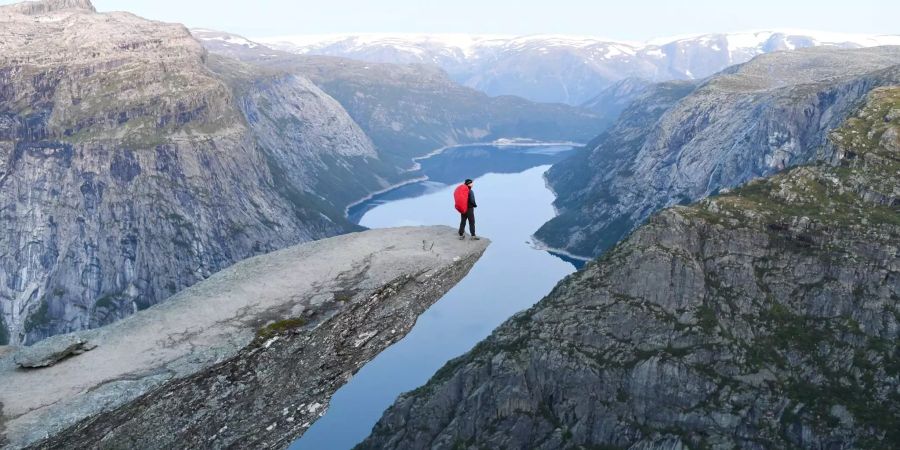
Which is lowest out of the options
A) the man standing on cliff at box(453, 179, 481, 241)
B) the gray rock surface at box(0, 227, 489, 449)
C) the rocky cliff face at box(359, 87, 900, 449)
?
the rocky cliff face at box(359, 87, 900, 449)

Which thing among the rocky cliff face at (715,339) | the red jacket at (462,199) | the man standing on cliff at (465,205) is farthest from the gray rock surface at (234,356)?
the rocky cliff face at (715,339)

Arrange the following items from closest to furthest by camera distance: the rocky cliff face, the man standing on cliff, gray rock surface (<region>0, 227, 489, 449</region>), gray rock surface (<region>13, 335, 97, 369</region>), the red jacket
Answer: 1. gray rock surface (<region>0, 227, 489, 449</region>)
2. gray rock surface (<region>13, 335, 97, 369</region>)
3. the man standing on cliff
4. the red jacket
5. the rocky cliff face

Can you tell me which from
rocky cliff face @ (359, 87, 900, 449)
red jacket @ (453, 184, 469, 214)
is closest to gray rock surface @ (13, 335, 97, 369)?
red jacket @ (453, 184, 469, 214)

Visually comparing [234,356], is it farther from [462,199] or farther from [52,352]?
[462,199]

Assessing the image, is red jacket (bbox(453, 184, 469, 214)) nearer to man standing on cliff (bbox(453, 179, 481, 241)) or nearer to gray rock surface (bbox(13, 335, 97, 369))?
man standing on cliff (bbox(453, 179, 481, 241))

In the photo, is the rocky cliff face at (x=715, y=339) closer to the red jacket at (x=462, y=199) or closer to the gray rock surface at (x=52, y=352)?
the red jacket at (x=462, y=199)

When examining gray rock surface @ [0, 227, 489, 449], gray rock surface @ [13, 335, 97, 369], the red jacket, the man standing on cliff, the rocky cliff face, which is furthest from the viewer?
the rocky cliff face

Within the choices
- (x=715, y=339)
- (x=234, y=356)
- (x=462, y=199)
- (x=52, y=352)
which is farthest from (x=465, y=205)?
(x=715, y=339)
